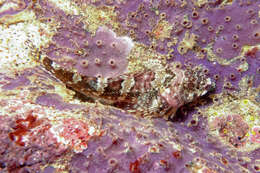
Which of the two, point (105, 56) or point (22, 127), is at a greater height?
point (105, 56)

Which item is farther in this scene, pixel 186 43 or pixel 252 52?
pixel 186 43

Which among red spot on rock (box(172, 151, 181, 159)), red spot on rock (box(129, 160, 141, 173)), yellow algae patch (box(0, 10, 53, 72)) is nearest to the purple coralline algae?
yellow algae patch (box(0, 10, 53, 72))

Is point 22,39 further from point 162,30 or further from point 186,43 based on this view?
point 186,43

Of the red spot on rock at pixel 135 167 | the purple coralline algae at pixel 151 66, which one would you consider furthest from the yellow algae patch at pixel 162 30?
the red spot on rock at pixel 135 167

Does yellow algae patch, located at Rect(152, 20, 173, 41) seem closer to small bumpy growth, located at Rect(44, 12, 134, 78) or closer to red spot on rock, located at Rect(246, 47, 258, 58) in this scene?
small bumpy growth, located at Rect(44, 12, 134, 78)

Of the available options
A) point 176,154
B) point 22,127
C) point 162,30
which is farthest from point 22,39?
point 176,154
